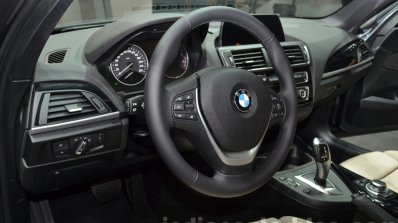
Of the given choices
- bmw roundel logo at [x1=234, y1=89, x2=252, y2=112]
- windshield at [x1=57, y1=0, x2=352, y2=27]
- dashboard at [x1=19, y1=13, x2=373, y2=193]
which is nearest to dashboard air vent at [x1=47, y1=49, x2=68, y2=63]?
dashboard at [x1=19, y1=13, x2=373, y2=193]

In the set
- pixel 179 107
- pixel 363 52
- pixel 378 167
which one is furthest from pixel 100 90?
pixel 363 52

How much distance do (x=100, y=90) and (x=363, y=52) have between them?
1.48 m

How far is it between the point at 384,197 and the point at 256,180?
2.01 ft

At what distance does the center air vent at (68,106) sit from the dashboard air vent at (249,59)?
0.58m

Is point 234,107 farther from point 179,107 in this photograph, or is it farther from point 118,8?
point 118,8

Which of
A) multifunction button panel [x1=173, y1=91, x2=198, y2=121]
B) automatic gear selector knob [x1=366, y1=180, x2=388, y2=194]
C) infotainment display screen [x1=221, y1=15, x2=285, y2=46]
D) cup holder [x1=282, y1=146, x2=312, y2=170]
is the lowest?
cup holder [x1=282, y1=146, x2=312, y2=170]

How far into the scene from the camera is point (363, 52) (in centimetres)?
212

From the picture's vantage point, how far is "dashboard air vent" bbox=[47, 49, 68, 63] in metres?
1.34

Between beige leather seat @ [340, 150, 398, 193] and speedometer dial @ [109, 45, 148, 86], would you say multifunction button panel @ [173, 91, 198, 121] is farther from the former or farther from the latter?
beige leather seat @ [340, 150, 398, 193]

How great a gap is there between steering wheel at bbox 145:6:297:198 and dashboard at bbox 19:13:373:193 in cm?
9

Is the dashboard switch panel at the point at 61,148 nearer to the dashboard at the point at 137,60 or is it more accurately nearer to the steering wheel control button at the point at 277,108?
the dashboard at the point at 137,60

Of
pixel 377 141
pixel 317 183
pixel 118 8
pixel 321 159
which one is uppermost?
pixel 118 8

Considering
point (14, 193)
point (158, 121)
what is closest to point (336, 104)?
point (158, 121)

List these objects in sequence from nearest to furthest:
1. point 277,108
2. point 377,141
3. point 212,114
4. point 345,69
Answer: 1. point 212,114
2. point 277,108
3. point 345,69
4. point 377,141
